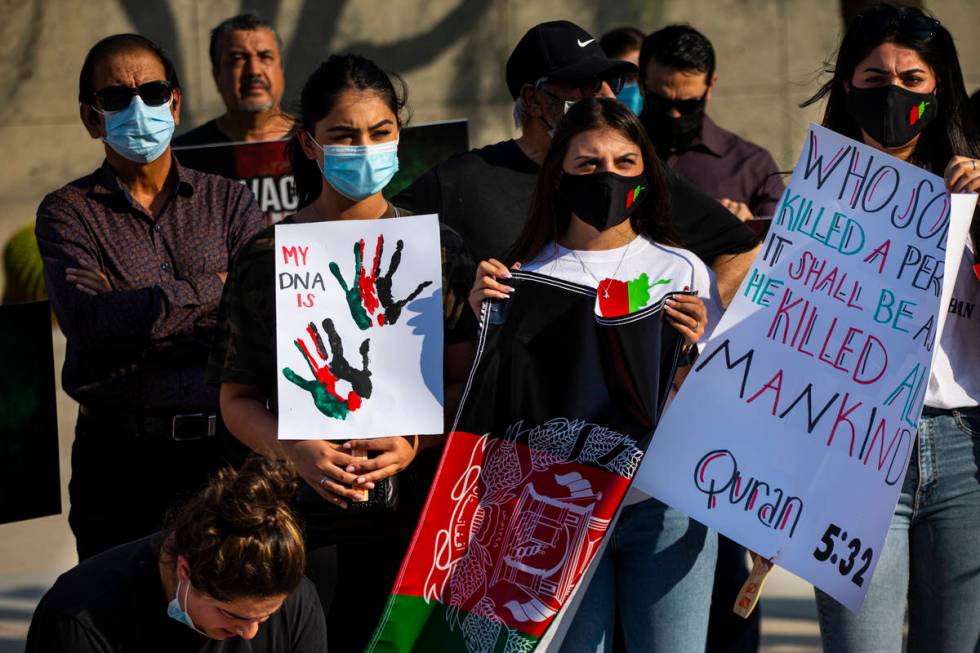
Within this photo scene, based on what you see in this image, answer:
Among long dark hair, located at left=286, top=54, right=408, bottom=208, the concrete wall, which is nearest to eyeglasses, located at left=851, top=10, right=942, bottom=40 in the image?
long dark hair, located at left=286, top=54, right=408, bottom=208

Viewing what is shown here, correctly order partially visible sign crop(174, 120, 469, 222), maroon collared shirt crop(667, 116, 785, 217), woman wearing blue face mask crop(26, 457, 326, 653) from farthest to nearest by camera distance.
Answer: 1. partially visible sign crop(174, 120, 469, 222)
2. maroon collared shirt crop(667, 116, 785, 217)
3. woman wearing blue face mask crop(26, 457, 326, 653)

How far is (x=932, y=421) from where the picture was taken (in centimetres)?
346

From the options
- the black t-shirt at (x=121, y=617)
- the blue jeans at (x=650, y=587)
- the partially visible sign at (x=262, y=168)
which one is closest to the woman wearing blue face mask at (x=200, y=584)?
the black t-shirt at (x=121, y=617)

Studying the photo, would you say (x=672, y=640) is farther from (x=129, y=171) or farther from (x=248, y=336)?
(x=129, y=171)

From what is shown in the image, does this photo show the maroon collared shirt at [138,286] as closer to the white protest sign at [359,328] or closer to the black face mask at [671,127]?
the white protest sign at [359,328]

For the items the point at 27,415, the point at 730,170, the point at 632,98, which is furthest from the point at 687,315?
the point at 632,98

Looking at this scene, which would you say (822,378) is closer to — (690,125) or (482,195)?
(482,195)

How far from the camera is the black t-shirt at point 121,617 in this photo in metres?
3.03

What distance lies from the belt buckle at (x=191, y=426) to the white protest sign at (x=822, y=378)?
4.06ft

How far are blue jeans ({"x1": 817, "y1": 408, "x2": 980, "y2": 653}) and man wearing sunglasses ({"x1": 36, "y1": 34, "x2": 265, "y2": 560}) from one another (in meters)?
1.66

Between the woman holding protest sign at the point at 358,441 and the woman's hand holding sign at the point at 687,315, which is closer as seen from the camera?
the woman's hand holding sign at the point at 687,315

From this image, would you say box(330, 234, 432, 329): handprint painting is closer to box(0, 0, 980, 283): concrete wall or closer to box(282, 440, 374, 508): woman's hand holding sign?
box(282, 440, 374, 508): woman's hand holding sign

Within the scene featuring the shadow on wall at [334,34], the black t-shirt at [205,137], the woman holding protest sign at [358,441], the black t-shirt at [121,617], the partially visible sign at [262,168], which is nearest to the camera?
the black t-shirt at [121,617]

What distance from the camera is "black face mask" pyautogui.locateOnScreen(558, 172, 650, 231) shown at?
3.51 meters
